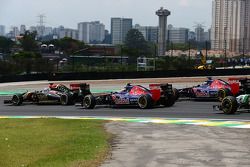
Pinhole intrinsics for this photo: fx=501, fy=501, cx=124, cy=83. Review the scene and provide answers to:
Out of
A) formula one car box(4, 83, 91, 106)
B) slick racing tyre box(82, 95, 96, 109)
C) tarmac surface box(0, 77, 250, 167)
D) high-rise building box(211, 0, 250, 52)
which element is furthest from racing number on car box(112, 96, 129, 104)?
high-rise building box(211, 0, 250, 52)

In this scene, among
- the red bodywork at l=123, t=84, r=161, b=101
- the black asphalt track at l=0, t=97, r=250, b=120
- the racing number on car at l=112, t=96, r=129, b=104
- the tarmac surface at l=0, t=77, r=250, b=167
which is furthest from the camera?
the racing number on car at l=112, t=96, r=129, b=104

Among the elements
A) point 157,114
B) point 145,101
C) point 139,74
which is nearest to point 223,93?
point 145,101

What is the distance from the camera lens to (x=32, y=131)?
13.9 m

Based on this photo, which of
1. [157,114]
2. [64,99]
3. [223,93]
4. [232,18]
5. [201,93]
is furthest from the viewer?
Result: [232,18]

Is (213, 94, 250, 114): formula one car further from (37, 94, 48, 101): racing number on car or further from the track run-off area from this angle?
(37, 94, 48, 101): racing number on car

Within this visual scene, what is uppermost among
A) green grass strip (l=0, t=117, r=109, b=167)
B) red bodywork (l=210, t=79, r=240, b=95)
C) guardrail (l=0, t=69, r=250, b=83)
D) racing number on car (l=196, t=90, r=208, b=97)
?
guardrail (l=0, t=69, r=250, b=83)

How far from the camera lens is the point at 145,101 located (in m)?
22.5

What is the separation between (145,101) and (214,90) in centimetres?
489

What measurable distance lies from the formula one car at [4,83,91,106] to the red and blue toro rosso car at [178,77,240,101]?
5.49 metres

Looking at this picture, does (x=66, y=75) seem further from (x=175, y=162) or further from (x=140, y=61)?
(x=175, y=162)

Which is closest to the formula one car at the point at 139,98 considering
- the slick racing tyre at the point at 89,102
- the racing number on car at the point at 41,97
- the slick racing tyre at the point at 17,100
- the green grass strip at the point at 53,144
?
the slick racing tyre at the point at 89,102

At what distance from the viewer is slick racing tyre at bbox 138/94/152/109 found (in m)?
22.4

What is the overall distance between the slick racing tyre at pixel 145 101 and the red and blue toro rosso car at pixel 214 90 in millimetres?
4070

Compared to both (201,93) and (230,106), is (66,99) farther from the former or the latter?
(230,106)
